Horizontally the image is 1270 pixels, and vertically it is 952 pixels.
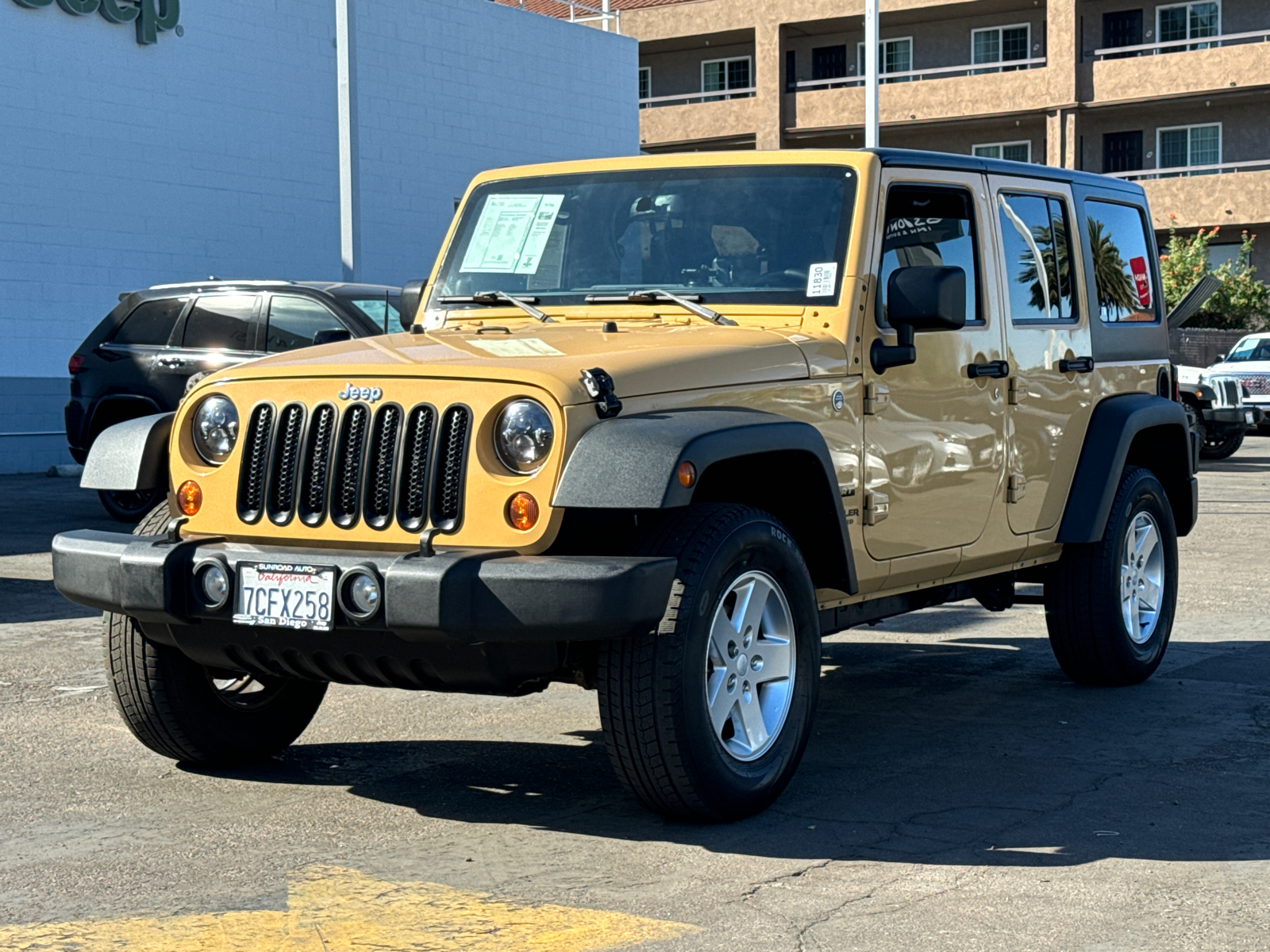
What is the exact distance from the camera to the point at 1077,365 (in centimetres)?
716

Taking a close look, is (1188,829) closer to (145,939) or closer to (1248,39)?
(145,939)

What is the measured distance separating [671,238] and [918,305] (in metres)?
0.92

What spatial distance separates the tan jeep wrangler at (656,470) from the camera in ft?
15.5

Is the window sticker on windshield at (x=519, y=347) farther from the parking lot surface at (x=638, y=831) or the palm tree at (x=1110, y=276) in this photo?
the palm tree at (x=1110, y=276)

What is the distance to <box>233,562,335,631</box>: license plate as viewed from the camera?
4.71 metres

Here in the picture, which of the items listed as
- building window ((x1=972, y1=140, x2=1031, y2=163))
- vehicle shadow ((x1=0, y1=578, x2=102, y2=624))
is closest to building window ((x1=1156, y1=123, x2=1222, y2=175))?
building window ((x1=972, y1=140, x2=1031, y2=163))

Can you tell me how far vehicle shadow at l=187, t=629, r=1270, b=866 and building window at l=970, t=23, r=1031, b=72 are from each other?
39693 mm

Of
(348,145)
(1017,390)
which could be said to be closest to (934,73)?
(348,145)

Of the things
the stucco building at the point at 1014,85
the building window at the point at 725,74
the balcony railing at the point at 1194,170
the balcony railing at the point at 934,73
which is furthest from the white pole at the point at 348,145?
the building window at the point at 725,74

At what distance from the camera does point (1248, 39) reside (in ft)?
140

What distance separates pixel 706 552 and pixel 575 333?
115 cm

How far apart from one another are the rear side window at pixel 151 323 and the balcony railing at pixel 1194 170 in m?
32.6

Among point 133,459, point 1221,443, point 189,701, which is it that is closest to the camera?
point 133,459

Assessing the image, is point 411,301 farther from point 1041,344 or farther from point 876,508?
point 1041,344
